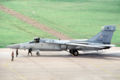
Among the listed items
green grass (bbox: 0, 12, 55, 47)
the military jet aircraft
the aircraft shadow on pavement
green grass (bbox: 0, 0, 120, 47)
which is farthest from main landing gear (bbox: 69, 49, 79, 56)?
green grass (bbox: 0, 0, 120, 47)

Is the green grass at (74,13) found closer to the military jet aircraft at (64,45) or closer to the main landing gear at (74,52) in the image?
the military jet aircraft at (64,45)

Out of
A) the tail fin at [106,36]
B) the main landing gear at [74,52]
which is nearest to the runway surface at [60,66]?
the main landing gear at [74,52]

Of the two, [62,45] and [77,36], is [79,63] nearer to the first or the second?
[62,45]

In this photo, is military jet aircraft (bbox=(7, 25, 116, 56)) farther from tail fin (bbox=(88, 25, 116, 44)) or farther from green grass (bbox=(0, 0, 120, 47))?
green grass (bbox=(0, 0, 120, 47))

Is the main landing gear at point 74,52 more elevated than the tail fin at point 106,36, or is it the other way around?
the tail fin at point 106,36

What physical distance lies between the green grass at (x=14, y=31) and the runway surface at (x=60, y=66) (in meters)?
8.52

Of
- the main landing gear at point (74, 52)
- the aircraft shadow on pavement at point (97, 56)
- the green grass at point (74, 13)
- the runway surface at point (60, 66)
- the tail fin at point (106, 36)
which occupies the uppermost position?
the green grass at point (74, 13)

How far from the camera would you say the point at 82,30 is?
6356cm

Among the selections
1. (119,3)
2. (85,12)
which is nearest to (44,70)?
(85,12)

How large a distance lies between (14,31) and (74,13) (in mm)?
16315

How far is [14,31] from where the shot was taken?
60.7 meters

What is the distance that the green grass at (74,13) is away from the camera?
211 ft

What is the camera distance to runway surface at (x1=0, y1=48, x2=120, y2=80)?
3177 centimetres

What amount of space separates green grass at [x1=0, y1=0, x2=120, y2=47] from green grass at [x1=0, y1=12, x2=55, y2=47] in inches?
155
